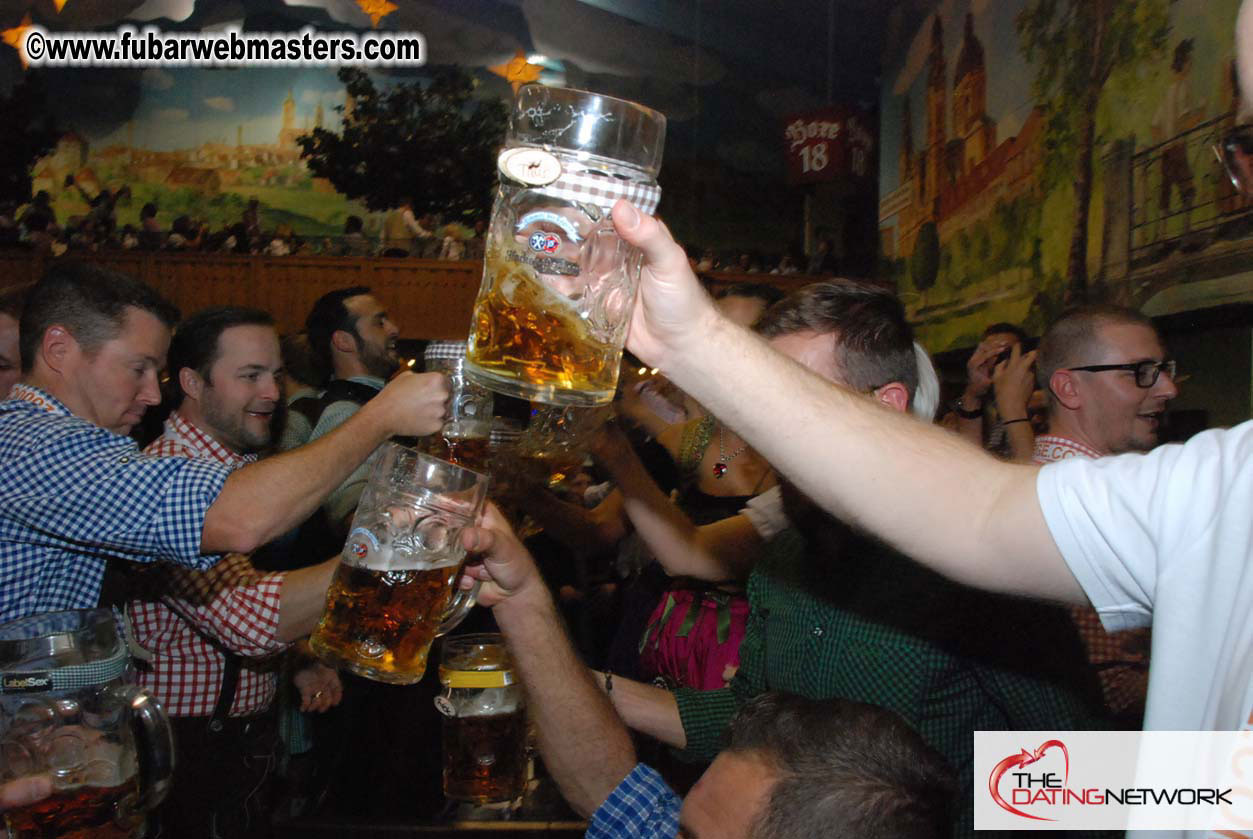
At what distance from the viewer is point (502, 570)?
Answer: 1.27 metres

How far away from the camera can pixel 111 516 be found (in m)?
1.42

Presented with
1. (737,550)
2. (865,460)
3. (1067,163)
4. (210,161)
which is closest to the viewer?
(865,460)

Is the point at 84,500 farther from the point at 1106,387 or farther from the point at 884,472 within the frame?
the point at 1106,387

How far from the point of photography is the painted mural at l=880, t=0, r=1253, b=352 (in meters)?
3.97

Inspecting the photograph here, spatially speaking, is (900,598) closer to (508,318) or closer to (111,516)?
(508,318)

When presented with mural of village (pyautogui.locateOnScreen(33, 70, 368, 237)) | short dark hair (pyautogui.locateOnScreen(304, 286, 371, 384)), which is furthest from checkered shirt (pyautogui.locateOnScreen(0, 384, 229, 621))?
mural of village (pyautogui.locateOnScreen(33, 70, 368, 237))

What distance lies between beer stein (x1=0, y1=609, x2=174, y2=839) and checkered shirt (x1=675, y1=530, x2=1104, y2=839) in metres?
0.89

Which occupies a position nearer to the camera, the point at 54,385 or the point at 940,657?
the point at 940,657

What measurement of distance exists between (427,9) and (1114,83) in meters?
10.7

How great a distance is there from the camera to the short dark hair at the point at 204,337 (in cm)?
244

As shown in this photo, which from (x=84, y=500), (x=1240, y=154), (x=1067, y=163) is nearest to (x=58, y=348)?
(x=84, y=500)

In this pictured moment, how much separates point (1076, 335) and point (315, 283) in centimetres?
909

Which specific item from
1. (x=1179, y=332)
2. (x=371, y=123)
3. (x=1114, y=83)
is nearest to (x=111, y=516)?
(x=1179, y=332)

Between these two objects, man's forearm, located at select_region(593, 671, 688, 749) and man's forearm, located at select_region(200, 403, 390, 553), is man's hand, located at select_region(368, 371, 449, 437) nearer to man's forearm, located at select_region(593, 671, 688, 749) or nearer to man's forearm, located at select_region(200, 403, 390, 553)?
man's forearm, located at select_region(200, 403, 390, 553)
